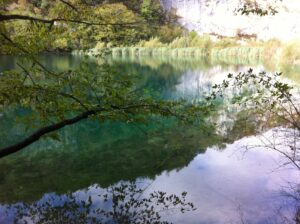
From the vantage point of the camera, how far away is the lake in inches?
195

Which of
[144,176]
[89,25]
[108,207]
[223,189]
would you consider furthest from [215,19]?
[89,25]

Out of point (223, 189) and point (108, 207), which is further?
point (223, 189)

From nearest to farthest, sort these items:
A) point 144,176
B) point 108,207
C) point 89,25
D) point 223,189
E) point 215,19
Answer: point 89,25
point 108,207
point 223,189
point 144,176
point 215,19

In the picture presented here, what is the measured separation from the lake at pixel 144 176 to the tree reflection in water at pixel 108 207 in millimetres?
14

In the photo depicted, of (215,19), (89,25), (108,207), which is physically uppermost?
(89,25)

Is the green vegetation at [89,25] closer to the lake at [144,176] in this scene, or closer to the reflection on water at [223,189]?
the lake at [144,176]

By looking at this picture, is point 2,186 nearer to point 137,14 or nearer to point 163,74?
point 137,14

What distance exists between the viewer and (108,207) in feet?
16.8

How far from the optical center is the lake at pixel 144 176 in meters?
4.96

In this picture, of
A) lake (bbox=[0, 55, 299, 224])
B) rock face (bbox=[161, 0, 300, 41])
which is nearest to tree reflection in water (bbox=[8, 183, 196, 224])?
lake (bbox=[0, 55, 299, 224])

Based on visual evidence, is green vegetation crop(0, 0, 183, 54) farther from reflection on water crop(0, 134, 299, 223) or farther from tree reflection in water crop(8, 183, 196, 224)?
reflection on water crop(0, 134, 299, 223)

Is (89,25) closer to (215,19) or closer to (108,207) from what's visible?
(108,207)

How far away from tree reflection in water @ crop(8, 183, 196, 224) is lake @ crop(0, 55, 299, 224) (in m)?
0.01

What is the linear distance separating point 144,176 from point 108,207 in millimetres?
1402
